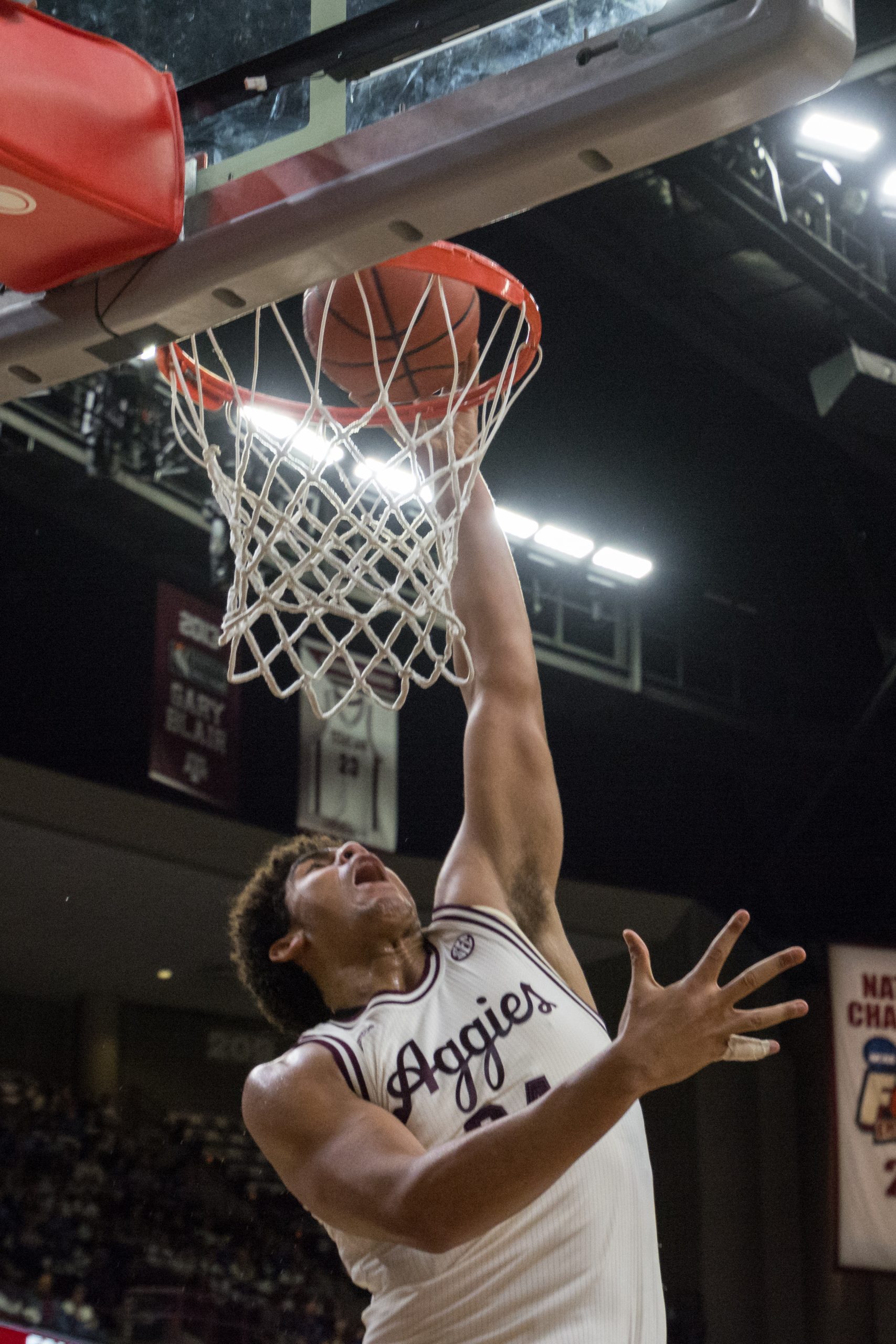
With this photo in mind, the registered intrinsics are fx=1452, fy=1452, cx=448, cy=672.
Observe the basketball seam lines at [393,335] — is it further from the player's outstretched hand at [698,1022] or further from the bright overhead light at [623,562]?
the bright overhead light at [623,562]

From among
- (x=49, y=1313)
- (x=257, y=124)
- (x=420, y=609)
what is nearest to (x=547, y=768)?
(x=420, y=609)

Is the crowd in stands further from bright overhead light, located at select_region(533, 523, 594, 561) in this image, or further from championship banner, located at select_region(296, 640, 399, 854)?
bright overhead light, located at select_region(533, 523, 594, 561)

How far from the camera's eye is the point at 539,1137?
1682 millimetres

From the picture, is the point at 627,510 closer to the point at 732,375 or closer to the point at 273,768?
the point at 732,375

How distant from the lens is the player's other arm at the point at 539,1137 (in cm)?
162

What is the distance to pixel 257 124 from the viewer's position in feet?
6.74

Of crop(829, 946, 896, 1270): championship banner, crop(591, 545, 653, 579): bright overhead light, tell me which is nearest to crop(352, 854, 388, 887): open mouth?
crop(829, 946, 896, 1270): championship banner

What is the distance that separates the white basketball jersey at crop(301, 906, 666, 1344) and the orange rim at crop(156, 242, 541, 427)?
108cm

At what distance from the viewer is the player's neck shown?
246 cm

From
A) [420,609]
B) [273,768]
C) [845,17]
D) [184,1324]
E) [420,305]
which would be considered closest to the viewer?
[845,17]

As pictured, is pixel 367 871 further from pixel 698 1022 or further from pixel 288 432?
pixel 698 1022

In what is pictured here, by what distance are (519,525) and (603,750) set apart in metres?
2.20

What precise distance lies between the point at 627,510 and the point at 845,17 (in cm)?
746

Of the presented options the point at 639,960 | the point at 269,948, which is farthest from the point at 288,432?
the point at 639,960
